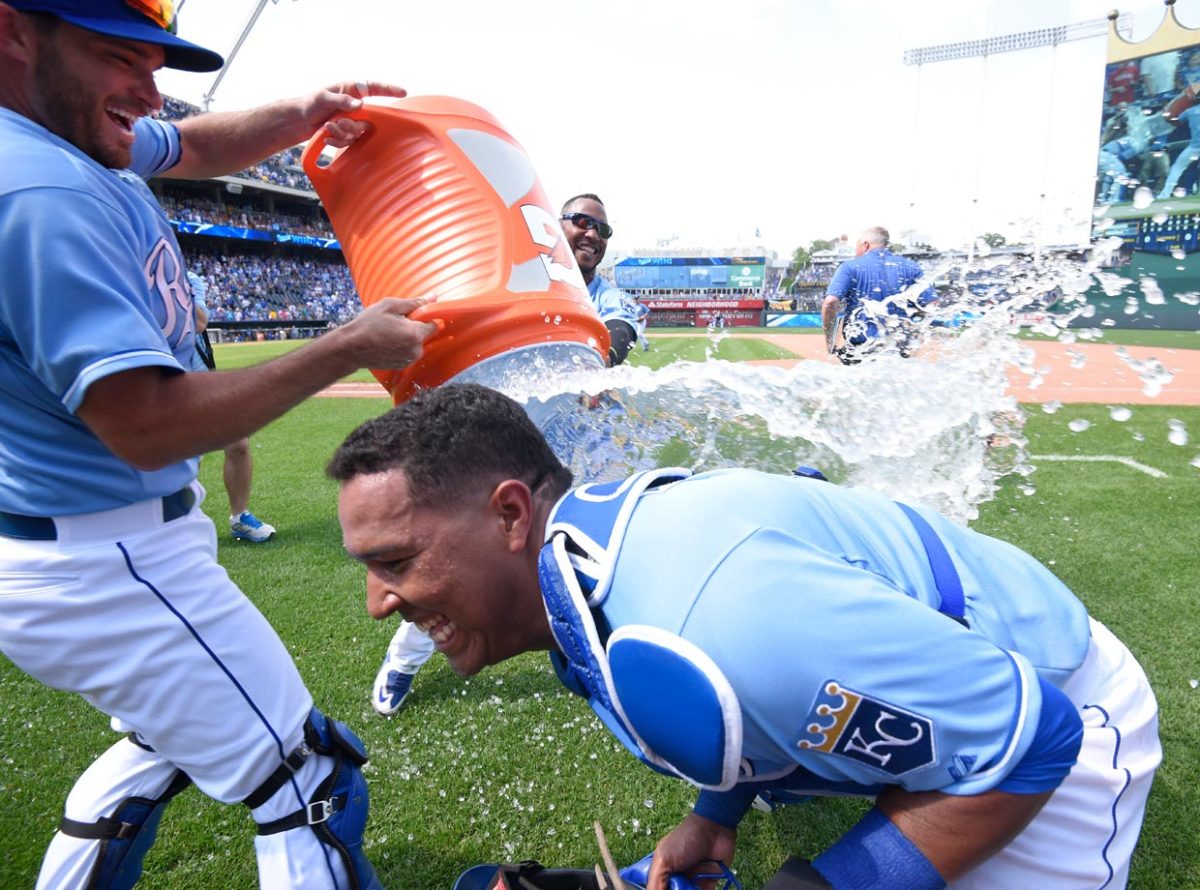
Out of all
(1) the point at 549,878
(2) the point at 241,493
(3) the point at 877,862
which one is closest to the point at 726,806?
(1) the point at 549,878

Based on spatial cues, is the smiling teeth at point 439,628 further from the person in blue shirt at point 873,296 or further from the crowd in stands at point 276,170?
the crowd in stands at point 276,170

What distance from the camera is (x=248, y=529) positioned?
18.2 feet

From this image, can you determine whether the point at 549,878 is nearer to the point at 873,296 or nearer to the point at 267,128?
the point at 267,128

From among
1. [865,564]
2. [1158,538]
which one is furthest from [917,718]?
[1158,538]

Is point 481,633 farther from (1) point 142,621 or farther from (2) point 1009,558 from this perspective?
(2) point 1009,558

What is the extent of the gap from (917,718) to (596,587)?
0.49 m

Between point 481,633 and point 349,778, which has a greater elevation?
point 481,633

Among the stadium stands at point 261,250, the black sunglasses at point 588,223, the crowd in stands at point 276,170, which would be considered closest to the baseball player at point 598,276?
the black sunglasses at point 588,223

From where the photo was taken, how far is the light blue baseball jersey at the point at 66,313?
1273 millimetres

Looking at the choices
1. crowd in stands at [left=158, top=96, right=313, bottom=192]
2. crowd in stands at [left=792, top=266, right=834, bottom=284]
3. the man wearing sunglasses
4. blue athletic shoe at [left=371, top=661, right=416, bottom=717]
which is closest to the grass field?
blue athletic shoe at [left=371, top=661, right=416, bottom=717]

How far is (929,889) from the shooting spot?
1123 millimetres

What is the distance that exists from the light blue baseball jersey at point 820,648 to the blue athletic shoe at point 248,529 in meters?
5.11

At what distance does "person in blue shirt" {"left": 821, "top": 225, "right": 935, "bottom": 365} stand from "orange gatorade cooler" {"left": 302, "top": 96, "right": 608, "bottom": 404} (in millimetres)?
5299

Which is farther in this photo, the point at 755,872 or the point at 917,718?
the point at 755,872
